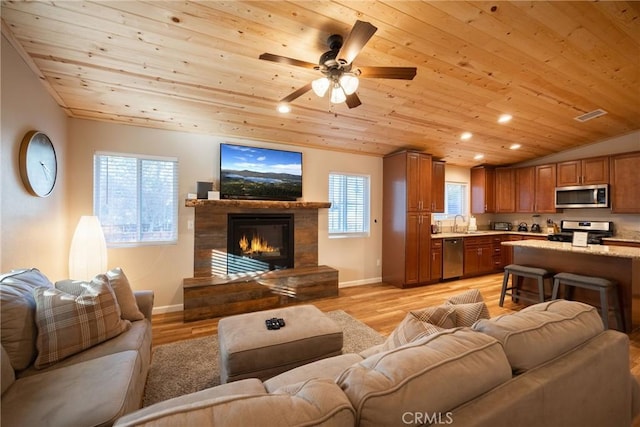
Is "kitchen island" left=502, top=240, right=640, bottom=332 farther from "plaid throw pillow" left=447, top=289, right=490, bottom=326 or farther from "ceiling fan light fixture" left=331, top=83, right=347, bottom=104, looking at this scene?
"ceiling fan light fixture" left=331, top=83, right=347, bottom=104

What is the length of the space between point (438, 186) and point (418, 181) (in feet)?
2.87

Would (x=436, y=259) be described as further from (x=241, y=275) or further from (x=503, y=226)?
(x=241, y=275)

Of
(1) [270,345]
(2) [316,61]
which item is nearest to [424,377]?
(1) [270,345]

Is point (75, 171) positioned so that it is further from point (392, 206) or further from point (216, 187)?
point (392, 206)

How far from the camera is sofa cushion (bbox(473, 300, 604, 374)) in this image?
940 millimetres

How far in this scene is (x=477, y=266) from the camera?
17.9 ft

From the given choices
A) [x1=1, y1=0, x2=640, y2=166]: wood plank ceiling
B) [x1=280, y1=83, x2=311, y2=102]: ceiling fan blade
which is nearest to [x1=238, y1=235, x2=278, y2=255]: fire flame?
[x1=1, y1=0, x2=640, y2=166]: wood plank ceiling

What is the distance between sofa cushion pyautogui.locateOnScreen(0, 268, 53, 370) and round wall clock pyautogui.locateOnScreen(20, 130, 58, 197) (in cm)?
99

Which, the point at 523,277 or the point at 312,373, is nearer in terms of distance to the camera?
the point at 312,373

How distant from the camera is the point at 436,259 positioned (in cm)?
496

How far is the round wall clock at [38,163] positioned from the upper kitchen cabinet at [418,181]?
4565 millimetres

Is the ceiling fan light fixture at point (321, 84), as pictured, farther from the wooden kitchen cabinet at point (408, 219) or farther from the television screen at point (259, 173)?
the wooden kitchen cabinet at point (408, 219)

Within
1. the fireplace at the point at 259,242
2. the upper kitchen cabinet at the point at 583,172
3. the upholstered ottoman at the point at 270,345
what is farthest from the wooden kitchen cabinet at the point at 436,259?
the upholstered ottoman at the point at 270,345

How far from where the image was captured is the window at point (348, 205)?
4695mm
